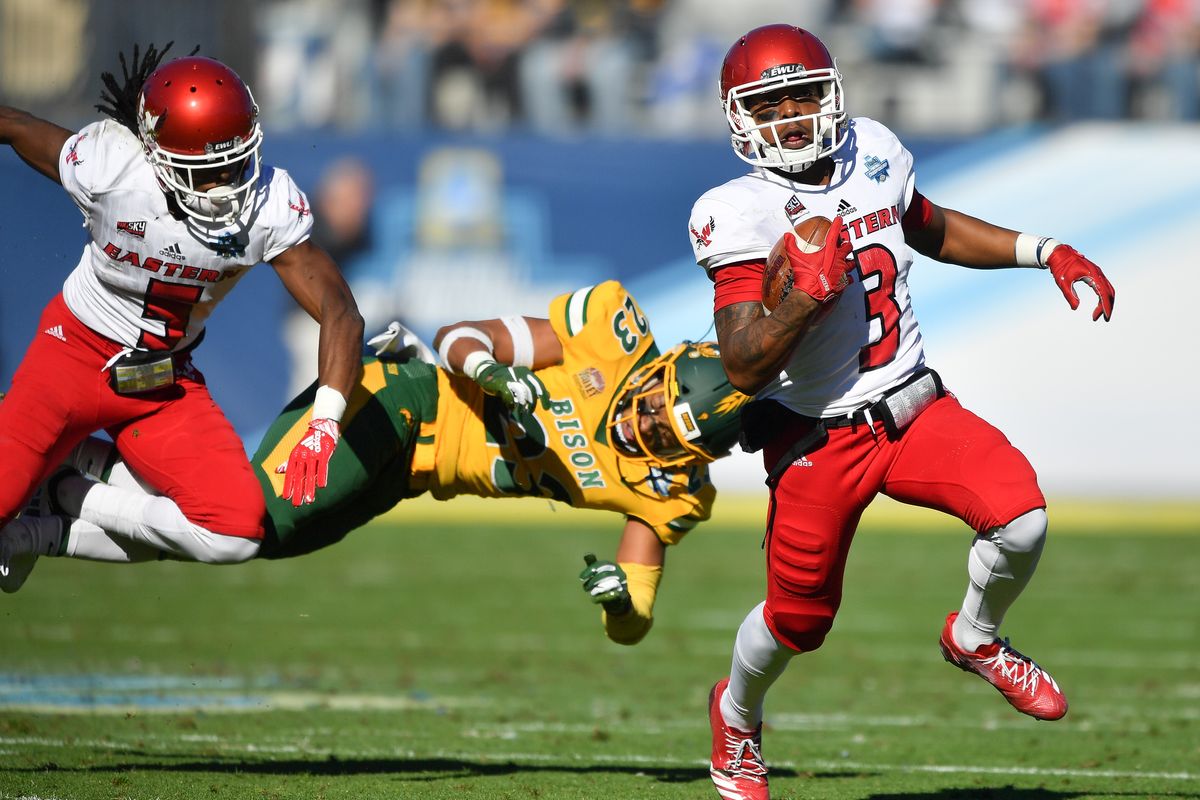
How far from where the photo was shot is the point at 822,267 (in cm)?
380

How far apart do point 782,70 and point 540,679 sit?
368cm

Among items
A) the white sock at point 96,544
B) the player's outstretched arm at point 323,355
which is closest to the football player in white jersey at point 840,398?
the player's outstretched arm at point 323,355

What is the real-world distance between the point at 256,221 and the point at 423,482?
1.06m

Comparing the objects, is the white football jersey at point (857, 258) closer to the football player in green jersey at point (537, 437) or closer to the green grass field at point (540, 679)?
the football player in green jersey at point (537, 437)

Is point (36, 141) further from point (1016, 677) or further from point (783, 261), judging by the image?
point (1016, 677)

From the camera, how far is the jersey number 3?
167 inches

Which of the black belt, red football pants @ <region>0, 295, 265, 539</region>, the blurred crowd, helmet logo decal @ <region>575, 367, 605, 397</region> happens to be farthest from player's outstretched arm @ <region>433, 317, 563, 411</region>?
the blurred crowd

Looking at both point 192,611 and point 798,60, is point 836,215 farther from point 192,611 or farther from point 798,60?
point 192,611

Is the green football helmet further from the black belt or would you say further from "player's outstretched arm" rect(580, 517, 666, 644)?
the black belt

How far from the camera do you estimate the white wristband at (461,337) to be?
505cm

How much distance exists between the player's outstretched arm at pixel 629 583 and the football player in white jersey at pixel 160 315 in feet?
2.99

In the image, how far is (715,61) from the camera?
13.5 metres

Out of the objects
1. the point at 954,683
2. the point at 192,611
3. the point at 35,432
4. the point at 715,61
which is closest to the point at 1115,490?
the point at 715,61

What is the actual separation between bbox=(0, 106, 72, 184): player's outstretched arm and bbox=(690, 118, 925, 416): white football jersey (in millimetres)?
1993
